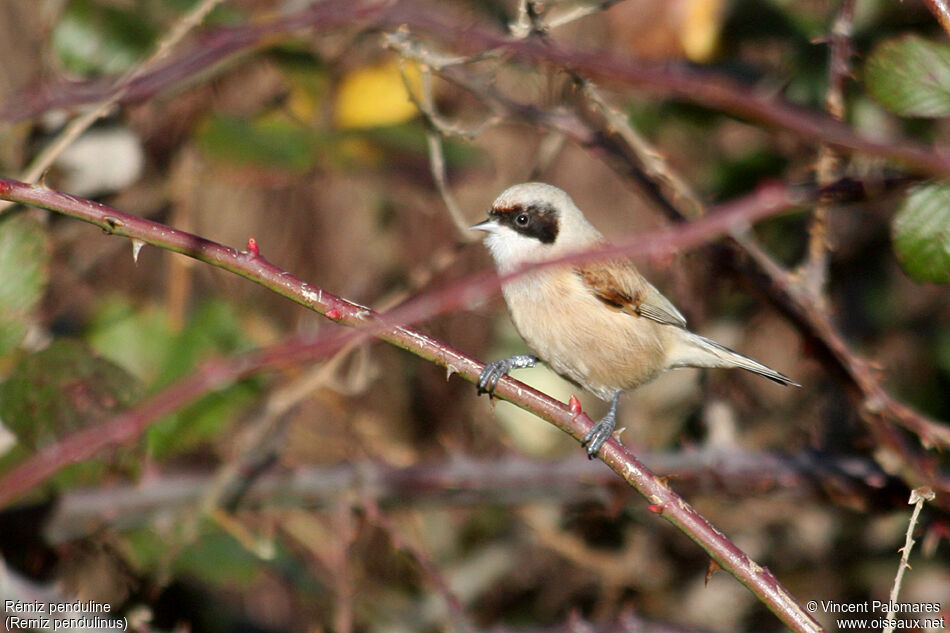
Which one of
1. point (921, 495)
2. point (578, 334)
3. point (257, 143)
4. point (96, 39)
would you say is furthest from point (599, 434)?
point (96, 39)

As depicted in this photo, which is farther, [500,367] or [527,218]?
[527,218]

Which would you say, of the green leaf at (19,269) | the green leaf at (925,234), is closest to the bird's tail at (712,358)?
the green leaf at (925,234)

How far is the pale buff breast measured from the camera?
334 cm

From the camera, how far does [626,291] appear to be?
12.0ft

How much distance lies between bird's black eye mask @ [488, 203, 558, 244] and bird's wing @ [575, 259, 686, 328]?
0.27 m

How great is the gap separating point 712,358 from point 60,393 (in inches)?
92.4

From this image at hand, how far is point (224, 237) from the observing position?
19.6 ft

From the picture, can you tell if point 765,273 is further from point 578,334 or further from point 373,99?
point 373,99

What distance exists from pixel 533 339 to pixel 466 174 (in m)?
1.11

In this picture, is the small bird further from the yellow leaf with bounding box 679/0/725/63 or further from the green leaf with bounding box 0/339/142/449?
the green leaf with bounding box 0/339/142/449

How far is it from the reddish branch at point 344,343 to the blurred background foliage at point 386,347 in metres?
0.85

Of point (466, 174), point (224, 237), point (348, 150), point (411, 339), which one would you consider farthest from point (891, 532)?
point (224, 237)

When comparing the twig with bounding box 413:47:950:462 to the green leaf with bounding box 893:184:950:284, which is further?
the twig with bounding box 413:47:950:462

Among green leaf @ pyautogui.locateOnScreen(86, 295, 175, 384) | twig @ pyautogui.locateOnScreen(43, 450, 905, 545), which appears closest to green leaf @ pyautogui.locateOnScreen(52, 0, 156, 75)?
green leaf @ pyautogui.locateOnScreen(86, 295, 175, 384)
